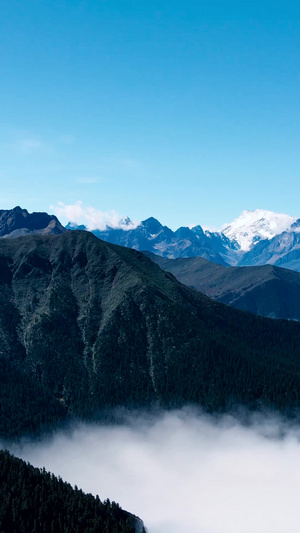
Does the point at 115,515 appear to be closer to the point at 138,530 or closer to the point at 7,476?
the point at 138,530

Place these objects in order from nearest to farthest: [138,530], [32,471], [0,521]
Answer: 1. [0,521]
2. [138,530]
3. [32,471]

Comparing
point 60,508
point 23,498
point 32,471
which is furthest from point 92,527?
point 32,471

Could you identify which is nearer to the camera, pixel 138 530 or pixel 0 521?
pixel 0 521

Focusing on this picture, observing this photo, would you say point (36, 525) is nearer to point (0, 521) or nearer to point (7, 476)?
point (0, 521)

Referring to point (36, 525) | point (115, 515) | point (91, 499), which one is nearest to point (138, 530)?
point (115, 515)

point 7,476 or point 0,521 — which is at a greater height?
point 7,476

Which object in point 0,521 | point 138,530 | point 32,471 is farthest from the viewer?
point 32,471
